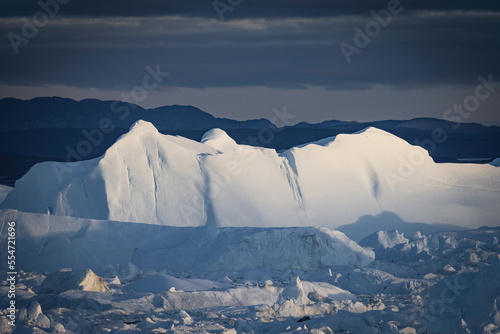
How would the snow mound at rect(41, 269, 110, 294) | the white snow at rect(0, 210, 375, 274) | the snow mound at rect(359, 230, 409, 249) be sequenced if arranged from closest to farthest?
the snow mound at rect(41, 269, 110, 294) < the white snow at rect(0, 210, 375, 274) < the snow mound at rect(359, 230, 409, 249)

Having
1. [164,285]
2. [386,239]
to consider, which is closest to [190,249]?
[164,285]

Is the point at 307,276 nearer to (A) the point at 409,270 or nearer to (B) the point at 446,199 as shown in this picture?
(A) the point at 409,270

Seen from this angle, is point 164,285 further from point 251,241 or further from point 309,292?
point 251,241

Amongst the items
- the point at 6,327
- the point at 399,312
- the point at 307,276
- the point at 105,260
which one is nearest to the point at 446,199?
the point at 307,276

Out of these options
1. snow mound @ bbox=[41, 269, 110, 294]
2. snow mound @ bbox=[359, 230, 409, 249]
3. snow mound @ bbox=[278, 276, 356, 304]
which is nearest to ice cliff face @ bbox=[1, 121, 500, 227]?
snow mound @ bbox=[359, 230, 409, 249]

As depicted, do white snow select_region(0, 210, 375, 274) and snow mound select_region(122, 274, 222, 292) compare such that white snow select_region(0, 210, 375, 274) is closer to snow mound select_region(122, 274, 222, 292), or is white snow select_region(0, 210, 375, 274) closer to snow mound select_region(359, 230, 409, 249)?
snow mound select_region(359, 230, 409, 249)
